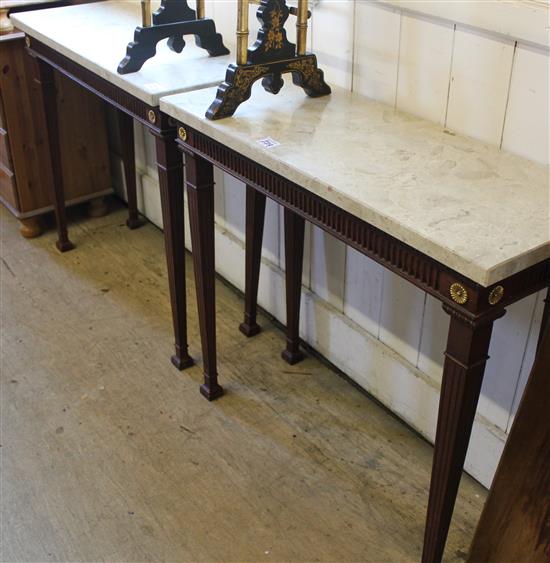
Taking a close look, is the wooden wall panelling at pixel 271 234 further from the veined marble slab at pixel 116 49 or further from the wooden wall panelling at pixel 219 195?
the veined marble slab at pixel 116 49

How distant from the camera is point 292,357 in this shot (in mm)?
2174

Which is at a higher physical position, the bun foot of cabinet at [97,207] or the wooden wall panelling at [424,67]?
the wooden wall panelling at [424,67]

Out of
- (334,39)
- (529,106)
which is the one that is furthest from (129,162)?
(529,106)

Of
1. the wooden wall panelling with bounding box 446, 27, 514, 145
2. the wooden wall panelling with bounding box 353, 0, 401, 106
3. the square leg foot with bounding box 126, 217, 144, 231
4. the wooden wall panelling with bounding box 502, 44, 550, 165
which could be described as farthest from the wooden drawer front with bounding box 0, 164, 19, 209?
the wooden wall panelling with bounding box 502, 44, 550, 165

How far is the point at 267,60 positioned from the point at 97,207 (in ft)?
5.14

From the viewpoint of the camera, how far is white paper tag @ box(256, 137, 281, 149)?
1425mm

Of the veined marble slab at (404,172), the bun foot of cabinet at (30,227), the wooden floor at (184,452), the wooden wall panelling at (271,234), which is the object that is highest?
the veined marble slab at (404,172)

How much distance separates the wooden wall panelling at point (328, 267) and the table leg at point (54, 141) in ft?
3.29

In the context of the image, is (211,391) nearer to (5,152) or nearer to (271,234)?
(271,234)

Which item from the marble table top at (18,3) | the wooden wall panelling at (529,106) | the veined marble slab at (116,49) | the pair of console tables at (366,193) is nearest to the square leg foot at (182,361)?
the pair of console tables at (366,193)

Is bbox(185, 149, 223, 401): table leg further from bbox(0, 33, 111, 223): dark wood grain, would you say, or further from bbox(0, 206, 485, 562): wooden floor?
bbox(0, 33, 111, 223): dark wood grain

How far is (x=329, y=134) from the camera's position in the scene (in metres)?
1.49

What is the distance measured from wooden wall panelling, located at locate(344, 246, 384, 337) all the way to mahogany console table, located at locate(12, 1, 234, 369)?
44cm

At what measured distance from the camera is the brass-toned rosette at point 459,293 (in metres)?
1.12
